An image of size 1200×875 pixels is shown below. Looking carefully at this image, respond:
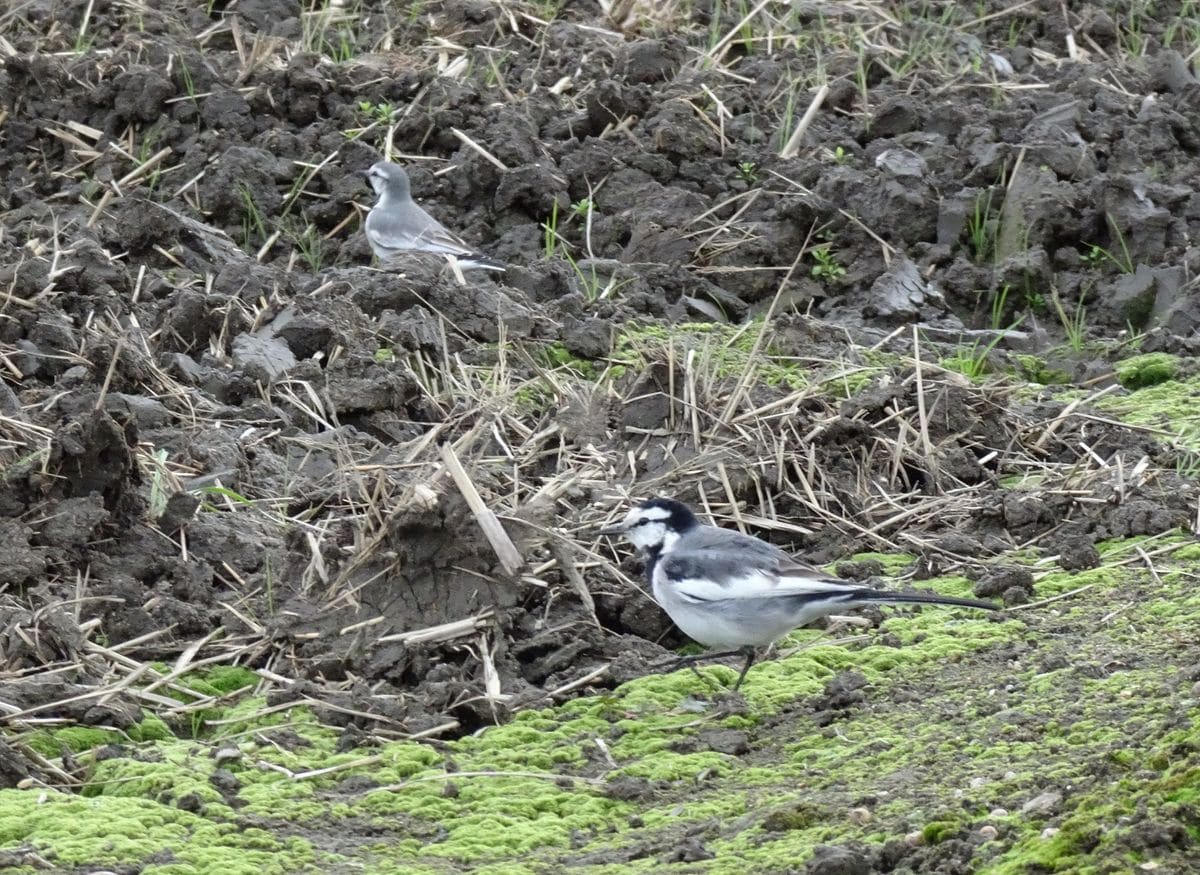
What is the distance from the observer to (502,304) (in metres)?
8.62

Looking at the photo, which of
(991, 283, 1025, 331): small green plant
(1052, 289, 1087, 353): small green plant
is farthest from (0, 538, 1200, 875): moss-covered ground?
(991, 283, 1025, 331): small green plant

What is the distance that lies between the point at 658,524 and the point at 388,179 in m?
4.71

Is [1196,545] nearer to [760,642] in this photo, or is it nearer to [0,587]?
[760,642]

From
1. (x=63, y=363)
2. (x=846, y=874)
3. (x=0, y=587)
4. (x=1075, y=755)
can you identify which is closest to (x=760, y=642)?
(x=1075, y=755)

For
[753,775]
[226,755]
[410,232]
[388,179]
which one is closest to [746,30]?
[388,179]

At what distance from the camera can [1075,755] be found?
175 inches

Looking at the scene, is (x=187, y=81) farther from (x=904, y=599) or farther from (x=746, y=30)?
(x=904, y=599)

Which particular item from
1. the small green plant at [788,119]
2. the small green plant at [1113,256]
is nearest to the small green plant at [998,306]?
the small green plant at [1113,256]

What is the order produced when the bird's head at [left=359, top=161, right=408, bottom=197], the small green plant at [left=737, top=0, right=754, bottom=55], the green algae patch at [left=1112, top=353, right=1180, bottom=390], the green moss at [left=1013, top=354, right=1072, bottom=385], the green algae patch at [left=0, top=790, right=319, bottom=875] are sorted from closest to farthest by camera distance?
1. the green algae patch at [left=0, top=790, right=319, bottom=875]
2. the green algae patch at [left=1112, top=353, right=1180, bottom=390]
3. the green moss at [left=1013, top=354, right=1072, bottom=385]
4. the bird's head at [left=359, top=161, right=408, bottom=197]
5. the small green plant at [left=737, top=0, right=754, bottom=55]

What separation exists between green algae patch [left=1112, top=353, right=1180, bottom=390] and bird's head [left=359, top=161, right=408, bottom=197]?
4.11m

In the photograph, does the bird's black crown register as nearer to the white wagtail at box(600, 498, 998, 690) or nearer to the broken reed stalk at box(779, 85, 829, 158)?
the white wagtail at box(600, 498, 998, 690)

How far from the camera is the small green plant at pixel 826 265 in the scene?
9.82 m

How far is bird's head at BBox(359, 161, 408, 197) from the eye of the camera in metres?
10.1

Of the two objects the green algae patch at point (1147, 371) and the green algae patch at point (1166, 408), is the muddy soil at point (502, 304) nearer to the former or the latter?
the green algae patch at point (1147, 371)
